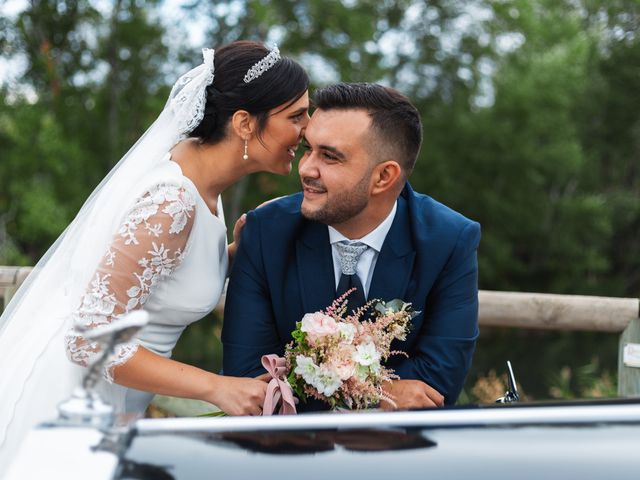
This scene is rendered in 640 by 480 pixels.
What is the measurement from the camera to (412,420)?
1404 millimetres

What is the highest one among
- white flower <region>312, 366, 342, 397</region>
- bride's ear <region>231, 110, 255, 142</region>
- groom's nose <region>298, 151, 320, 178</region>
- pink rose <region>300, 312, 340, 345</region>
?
bride's ear <region>231, 110, 255, 142</region>

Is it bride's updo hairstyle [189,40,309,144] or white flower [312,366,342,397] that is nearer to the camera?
white flower [312,366,342,397]

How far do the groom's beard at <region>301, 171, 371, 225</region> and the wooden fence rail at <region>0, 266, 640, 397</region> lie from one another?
1108mm

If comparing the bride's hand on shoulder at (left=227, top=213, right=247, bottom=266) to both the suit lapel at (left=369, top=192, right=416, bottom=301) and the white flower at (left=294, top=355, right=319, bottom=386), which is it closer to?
the suit lapel at (left=369, top=192, right=416, bottom=301)

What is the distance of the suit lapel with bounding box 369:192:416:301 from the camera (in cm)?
290

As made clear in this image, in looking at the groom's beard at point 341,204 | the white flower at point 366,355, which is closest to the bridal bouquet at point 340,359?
the white flower at point 366,355

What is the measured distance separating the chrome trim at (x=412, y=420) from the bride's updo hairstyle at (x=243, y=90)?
70.3 inches

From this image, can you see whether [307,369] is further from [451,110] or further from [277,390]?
[451,110]

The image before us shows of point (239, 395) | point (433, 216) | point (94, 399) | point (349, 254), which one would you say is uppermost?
point (433, 216)

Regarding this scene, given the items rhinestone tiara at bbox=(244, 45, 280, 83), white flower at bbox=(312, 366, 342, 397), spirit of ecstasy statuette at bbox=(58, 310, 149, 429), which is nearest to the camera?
spirit of ecstasy statuette at bbox=(58, 310, 149, 429)

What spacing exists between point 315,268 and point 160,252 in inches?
21.4

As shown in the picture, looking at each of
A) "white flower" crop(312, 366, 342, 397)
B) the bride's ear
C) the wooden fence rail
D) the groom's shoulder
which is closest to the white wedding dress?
the bride's ear

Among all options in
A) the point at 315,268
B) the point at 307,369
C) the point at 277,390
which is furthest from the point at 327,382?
the point at 315,268

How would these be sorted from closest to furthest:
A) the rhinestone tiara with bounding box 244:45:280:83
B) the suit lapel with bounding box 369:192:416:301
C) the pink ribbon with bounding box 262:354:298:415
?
the pink ribbon with bounding box 262:354:298:415 → the suit lapel with bounding box 369:192:416:301 → the rhinestone tiara with bounding box 244:45:280:83
